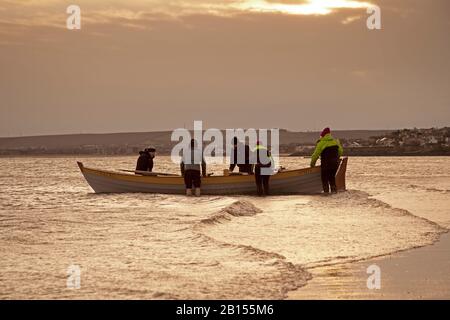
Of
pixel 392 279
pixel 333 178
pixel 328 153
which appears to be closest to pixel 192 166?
pixel 328 153

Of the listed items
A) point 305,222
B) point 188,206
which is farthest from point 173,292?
point 188,206

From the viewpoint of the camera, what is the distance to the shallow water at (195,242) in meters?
9.04

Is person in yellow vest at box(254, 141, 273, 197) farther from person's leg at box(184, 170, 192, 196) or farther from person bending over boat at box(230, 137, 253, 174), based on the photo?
person's leg at box(184, 170, 192, 196)

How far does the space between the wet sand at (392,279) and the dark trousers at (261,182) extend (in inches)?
501

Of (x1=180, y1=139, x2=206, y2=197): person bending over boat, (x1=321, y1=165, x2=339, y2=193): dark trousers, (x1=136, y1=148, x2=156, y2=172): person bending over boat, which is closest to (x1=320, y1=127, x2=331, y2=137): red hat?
(x1=321, y1=165, x2=339, y2=193): dark trousers

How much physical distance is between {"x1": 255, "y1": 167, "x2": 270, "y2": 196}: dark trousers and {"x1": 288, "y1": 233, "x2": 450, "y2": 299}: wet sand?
1272cm

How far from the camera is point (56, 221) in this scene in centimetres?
1667

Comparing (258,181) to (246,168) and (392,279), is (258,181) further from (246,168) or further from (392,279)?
(392,279)

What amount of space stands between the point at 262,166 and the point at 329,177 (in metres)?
2.19

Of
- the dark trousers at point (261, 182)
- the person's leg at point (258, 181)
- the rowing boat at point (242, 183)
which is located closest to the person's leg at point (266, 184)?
the dark trousers at point (261, 182)

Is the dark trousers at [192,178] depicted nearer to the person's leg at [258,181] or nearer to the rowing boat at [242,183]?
the rowing boat at [242,183]

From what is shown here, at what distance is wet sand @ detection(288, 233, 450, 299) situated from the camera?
8500mm

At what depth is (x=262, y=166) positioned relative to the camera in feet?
78.8

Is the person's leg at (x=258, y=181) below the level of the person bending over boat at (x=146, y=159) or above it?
below
